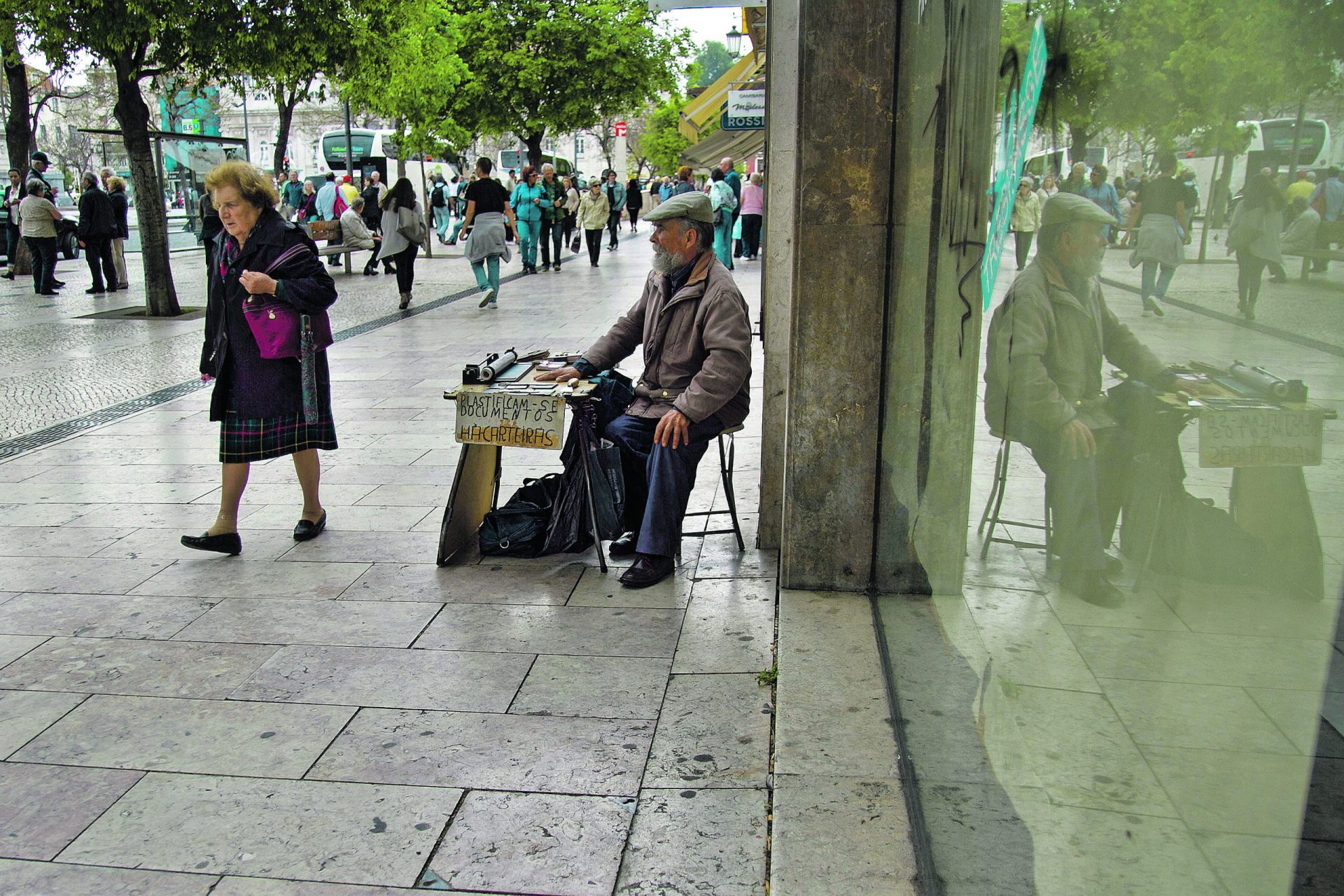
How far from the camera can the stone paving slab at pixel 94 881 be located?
250cm

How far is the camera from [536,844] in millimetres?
2678

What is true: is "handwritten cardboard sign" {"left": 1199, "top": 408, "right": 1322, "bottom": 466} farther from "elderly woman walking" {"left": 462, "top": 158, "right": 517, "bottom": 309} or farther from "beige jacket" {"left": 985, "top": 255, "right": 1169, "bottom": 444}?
"elderly woman walking" {"left": 462, "top": 158, "right": 517, "bottom": 309}

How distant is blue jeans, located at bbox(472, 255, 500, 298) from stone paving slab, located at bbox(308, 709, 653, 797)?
460 inches

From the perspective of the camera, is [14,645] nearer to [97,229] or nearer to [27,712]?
[27,712]

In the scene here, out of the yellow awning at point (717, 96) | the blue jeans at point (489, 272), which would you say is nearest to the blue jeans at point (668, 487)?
the blue jeans at point (489, 272)

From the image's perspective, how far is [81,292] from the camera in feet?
54.1

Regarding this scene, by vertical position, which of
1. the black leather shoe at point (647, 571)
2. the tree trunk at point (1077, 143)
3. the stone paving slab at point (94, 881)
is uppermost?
the tree trunk at point (1077, 143)

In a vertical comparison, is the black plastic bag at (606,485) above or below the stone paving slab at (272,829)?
above

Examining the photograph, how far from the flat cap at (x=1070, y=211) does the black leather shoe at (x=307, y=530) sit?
4016 millimetres

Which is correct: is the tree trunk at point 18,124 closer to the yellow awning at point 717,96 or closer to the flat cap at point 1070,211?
the yellow awning at point 717,96

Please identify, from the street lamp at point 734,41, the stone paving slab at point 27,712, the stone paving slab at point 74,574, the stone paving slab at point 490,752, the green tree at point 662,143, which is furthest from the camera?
the green tree at point 662,143

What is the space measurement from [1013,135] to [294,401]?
354cm

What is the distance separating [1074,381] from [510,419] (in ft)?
10.4

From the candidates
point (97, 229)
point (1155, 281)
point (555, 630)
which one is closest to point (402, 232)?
point (97, 229)
